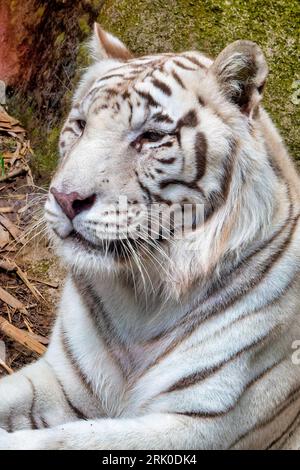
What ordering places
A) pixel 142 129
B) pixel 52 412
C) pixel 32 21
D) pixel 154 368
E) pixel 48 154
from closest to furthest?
pixel 142 129
pixel 154 368
pixel 52 412
pixel 48 154
pixel 32 21

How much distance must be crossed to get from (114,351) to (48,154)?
1.81 meters

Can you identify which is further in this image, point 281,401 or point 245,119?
point 281,401

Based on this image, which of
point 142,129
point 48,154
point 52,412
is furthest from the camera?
point 48,154

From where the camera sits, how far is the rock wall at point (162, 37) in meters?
4.03

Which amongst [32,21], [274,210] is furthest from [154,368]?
[32,21]

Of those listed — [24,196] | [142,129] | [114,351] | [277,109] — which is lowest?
[24,196]

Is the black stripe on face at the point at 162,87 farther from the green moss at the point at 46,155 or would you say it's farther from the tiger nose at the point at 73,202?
the green moss at the point at 46,155

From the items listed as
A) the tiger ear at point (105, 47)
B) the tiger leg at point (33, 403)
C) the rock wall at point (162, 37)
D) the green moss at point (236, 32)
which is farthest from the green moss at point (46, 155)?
the tiger leg at point (33, 403)

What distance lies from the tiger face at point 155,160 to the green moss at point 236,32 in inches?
61.0

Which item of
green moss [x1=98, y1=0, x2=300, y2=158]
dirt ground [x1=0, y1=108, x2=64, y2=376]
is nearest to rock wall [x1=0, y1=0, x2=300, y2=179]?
green moss [x1=98, y1=0, x2=300, y2=158]

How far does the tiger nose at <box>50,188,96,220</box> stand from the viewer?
7.72ft

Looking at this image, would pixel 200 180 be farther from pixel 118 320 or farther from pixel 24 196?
pixel 24 196

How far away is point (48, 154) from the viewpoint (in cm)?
439

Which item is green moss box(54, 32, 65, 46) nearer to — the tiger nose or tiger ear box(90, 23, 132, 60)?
tiger ear box(90, 23, 132, 60)
